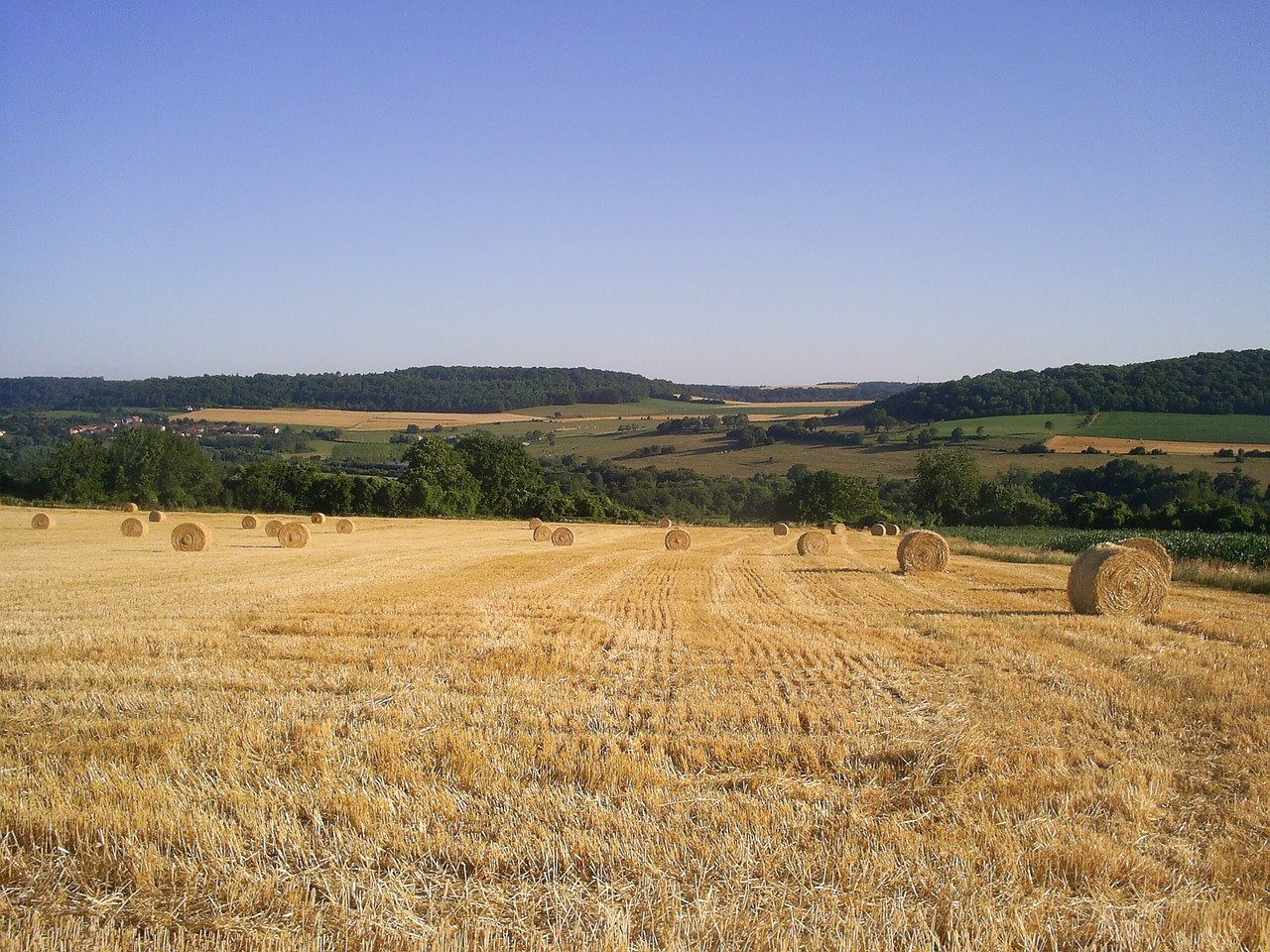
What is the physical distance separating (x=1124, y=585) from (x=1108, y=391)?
92.3 meters

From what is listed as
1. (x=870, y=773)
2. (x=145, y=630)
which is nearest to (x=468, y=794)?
(x=870, y=773)

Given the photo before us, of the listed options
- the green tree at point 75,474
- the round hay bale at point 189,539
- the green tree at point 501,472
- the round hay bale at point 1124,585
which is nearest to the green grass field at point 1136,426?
the green tree at point 501,472

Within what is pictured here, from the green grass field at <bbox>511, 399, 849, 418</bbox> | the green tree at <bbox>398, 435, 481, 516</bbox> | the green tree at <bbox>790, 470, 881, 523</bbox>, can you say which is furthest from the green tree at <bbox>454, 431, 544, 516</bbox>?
the green grass field at <bbox>511, 399, 849, 418</bbox>

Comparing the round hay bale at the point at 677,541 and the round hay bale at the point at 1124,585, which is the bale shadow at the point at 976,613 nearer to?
the round hay bale at the point at 1124,585

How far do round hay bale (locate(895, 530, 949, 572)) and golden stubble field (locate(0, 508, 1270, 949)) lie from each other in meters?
11.0

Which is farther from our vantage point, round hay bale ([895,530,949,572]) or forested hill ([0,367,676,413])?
forested hill ([0,367,676,413])

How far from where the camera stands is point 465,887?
14.7ft

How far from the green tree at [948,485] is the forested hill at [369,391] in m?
67.3

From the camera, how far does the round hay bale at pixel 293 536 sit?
104 feet

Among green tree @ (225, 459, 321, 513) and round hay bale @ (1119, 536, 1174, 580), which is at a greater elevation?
round hay bale @ (1119, 536, 1174, 580)

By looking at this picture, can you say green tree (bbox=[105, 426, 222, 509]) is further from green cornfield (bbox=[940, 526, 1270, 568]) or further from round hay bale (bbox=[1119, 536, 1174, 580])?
round hay bale (bbox=[1119, 536, 1174, 580])

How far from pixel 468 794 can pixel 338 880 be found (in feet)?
4.04

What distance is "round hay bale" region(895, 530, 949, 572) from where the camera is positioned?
918 inches

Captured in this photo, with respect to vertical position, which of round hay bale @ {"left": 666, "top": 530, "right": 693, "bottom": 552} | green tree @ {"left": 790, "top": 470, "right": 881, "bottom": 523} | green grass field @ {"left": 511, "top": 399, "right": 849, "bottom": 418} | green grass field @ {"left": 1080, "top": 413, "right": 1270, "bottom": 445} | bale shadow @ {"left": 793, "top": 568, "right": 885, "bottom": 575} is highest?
green grass field @ {"left": 511, "top": 399, "right": 849, "bottom": 418}
